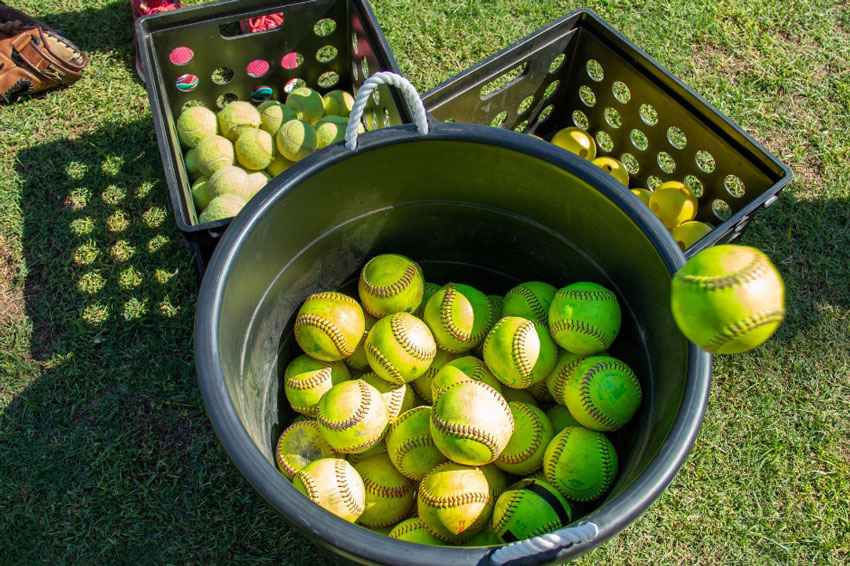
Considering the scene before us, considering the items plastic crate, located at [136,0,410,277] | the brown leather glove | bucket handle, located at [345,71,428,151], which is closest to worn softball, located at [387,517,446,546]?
bucket handle, located at [345,71,428,151]

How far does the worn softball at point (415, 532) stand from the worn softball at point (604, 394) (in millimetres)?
598

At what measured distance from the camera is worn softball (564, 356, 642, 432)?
6.55 feet

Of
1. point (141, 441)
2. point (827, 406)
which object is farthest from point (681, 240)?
point (141, 441)

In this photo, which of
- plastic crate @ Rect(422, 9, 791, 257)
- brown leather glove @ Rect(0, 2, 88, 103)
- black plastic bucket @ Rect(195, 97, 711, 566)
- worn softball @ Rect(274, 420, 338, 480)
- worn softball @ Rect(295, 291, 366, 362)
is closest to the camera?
black plastic bucket @ Rect(195, 97, 711, 566)

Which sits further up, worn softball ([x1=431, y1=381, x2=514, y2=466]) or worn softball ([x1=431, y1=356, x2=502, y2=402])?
worn softball ([x1=431, y1=381, x2=514, y2=466])

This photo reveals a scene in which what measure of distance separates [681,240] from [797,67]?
188 centimetres

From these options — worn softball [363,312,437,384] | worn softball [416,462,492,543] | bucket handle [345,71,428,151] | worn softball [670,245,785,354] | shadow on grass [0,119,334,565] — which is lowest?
shadow on grass [0,119,334,565]

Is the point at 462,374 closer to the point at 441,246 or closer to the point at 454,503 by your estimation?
the point at 454,503

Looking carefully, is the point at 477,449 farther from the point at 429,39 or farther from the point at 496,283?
the point at 429,39

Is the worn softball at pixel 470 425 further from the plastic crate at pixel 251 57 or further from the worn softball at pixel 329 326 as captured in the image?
the plastic crate at pixel 251 57

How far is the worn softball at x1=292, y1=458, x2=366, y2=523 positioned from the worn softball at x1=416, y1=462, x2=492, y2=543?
7.8 inches

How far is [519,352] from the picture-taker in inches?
83.4

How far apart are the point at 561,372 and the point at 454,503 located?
0.64 metres

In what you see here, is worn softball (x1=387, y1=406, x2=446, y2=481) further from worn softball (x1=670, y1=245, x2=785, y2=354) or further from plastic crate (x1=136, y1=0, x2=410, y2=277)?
plastic crate (x1=136, y1=0, x2=410, y2=277)
